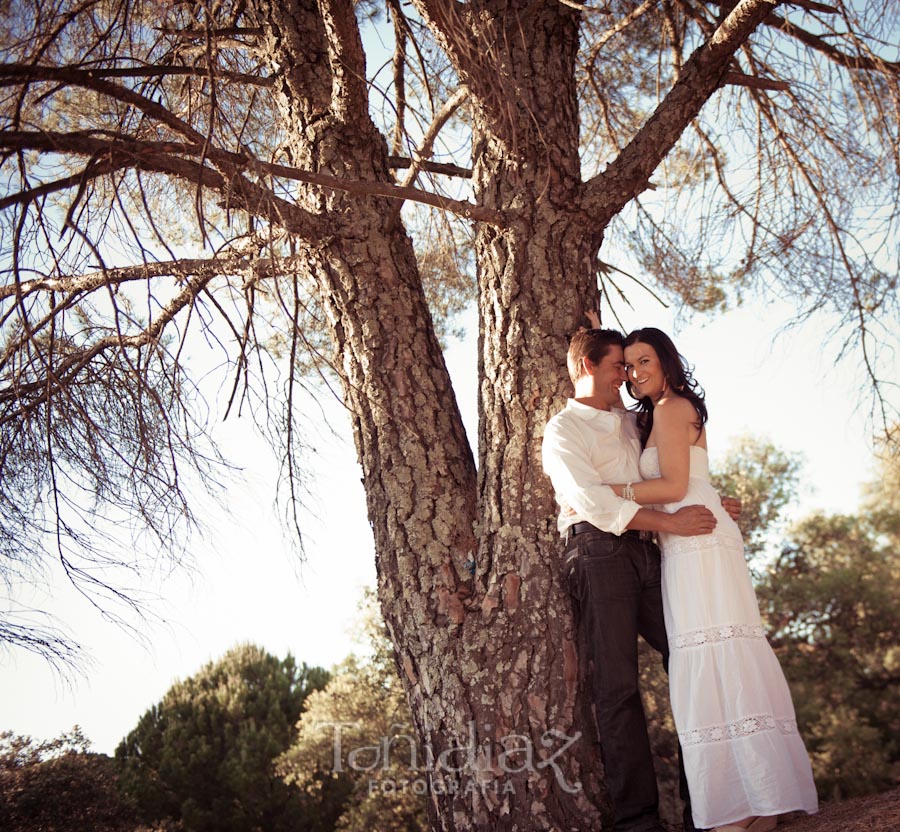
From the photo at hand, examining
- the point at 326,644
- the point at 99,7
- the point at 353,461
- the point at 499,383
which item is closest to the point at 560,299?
the point at 499,383

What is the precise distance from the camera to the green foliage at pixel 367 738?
27.1ft

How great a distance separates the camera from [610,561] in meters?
2.90

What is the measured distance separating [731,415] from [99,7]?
32.3 feet

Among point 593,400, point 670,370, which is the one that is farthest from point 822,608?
point 593,400

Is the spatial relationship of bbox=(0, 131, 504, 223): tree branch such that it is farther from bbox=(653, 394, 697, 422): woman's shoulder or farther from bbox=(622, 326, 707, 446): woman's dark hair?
bbox=(653, 394, 697, 422): woman's shoulder

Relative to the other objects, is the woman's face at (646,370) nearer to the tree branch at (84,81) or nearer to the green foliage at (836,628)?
the tree branch at (84,81)

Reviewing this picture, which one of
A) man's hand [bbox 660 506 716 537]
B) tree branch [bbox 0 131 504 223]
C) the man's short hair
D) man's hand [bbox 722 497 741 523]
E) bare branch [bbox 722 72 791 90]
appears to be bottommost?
man's hand [bbox 660 506 716 537]

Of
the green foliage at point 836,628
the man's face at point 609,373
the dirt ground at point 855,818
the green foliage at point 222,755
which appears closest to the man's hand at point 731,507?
the man's face at point 609,373

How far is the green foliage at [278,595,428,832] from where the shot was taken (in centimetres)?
825

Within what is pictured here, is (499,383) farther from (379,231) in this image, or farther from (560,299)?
(379,231)

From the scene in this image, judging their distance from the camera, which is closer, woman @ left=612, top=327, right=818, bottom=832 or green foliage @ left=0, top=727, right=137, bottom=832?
woman @ left=612, top=327, right=818, bottom=832

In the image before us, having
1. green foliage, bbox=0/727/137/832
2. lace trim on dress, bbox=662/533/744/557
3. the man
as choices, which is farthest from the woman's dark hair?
green foliage, bbox=0/727/137/832

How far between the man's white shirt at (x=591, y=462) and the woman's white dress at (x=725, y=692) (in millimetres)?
240

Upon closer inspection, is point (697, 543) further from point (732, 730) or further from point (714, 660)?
point (732, 730)
